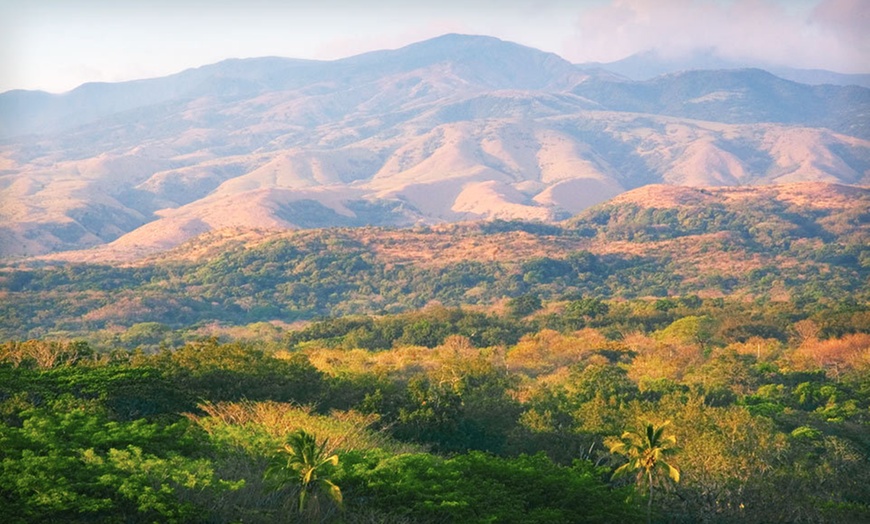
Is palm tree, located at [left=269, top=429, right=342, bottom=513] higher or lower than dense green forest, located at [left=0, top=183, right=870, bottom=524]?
higher

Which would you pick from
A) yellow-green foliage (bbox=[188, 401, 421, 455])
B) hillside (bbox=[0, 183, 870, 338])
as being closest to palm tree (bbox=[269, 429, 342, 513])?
yellow-green foliage (bbox=[188, 401, 421, 455])

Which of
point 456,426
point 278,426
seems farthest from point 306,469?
point 456,426

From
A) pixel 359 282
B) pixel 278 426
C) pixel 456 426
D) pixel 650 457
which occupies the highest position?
pixel 278 426

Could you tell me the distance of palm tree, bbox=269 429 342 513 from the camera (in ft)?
116

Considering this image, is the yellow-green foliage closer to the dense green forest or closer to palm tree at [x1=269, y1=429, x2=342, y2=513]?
the dense green forest

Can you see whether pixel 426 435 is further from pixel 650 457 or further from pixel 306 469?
pixel 306 469

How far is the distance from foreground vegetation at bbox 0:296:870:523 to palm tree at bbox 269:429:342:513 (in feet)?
0.31

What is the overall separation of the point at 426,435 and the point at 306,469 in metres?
17.4

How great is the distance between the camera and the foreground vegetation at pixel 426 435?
35625 mm

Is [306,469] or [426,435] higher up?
[306,469]

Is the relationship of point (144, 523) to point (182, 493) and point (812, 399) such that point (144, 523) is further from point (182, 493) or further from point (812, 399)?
point (812, 399)

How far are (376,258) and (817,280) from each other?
73120 mm

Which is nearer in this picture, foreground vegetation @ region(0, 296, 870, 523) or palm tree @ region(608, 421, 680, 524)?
foreground vegetation @ region(0, 296, 870, 523)

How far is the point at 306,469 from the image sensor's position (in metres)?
A: 35.6
